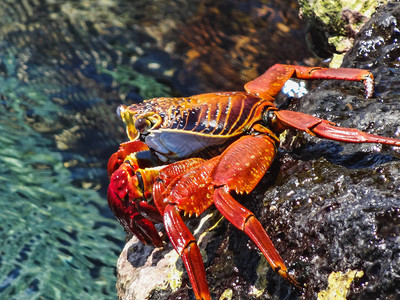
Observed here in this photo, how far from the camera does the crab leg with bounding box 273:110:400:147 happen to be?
1.95 m

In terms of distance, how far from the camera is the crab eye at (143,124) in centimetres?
252

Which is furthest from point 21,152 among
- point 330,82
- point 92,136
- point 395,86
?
point 395,86

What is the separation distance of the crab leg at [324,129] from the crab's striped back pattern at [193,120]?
15 cm

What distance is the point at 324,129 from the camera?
2115 mm

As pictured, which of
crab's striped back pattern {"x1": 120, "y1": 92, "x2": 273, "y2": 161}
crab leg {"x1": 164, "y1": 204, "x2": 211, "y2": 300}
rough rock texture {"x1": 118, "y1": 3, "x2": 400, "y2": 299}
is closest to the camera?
rough rock texture {"x1": 118, "y1": 3, "x2": 400, "y2": 299}

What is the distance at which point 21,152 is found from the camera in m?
5.18

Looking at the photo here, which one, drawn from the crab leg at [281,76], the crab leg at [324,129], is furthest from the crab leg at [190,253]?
the crab leg at [281,76]

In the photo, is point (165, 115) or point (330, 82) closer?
point (165, 115)

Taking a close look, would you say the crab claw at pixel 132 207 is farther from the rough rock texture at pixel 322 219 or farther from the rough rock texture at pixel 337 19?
the rough rock texture at pixel 337 19

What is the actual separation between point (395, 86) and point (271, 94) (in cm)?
69

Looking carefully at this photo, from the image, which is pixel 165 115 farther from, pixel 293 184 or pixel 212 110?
pixel 293 184

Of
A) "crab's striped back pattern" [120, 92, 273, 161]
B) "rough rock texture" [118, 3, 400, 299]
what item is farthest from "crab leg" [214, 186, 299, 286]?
"crab's striped back pattern" [120, 92, 273, 161]

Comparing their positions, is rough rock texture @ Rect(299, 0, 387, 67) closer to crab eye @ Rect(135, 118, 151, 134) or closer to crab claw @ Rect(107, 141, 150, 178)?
crab claw @ Rect(107, 141, 150, 178)

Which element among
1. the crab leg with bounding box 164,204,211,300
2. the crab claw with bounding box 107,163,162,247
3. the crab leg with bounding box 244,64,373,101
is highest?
the crab leg with bounding box 244,64,373,101
